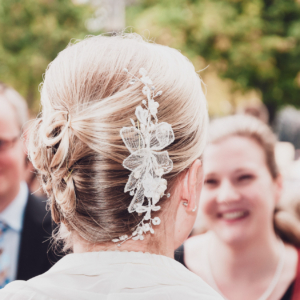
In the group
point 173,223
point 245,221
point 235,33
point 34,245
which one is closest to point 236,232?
point 245,221

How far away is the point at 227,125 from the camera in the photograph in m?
2.24

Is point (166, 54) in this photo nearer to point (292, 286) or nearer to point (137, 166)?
point (137, 166)

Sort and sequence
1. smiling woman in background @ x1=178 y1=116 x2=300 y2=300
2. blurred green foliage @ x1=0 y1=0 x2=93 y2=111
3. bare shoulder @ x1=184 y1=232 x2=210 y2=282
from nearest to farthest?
smiling woman in background @ x1=178 y1=116 x2=300 y2=300 → bare shoulder @ x1=184 y1=232 x2=210 y2=282 → blurred green foliage @ x1=0 y1=0 x2=93 y2=111

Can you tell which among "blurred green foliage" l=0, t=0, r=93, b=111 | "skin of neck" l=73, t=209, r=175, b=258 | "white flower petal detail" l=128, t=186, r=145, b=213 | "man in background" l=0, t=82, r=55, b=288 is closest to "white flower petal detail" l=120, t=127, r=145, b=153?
"white flower petal detail" l=128, t=186, r=145, b=213

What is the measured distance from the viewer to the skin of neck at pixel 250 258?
210cm

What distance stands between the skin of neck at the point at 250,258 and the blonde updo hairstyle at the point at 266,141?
2.8 inches

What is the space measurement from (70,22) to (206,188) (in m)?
10.9

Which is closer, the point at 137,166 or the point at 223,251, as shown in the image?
the point at 137,166

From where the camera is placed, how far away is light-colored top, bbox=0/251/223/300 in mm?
1038

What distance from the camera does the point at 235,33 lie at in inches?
440

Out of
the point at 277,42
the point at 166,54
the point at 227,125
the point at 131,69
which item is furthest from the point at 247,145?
the point at 277,42

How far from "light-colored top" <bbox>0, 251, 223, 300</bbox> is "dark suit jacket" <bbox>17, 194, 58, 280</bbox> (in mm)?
1225

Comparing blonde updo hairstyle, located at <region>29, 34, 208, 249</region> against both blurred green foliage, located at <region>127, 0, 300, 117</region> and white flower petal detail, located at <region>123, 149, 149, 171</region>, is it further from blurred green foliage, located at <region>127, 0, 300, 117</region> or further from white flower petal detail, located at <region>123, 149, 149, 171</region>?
blurred green foliage, located at <region>127, 0, 300, 117</region>

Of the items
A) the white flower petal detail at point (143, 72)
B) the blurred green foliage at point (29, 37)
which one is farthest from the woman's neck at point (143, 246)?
the blurred green foliage at point (29, 37)
